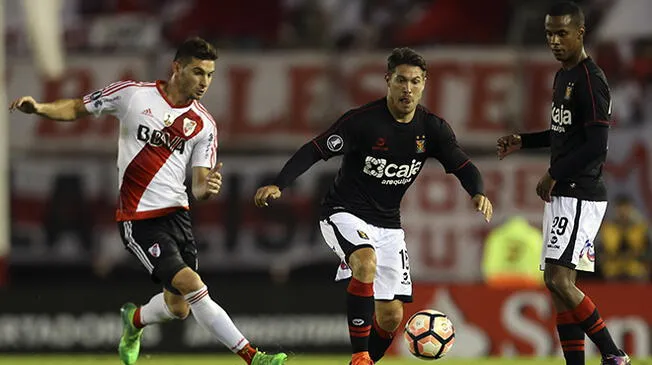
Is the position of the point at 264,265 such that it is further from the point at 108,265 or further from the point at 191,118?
the point at 191,118

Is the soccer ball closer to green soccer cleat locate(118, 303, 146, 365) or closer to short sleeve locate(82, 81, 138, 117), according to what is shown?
green soccer cleat locate(118, 303, 146, 365)

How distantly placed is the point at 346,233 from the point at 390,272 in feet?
1.34

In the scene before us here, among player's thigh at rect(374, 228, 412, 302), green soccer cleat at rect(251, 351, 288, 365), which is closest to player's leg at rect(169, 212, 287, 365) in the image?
green soccer cleat at rect(251, 351, 288, 365)

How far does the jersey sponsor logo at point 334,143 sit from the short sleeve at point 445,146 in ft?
1.92

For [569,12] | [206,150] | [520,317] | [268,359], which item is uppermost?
[569,12]

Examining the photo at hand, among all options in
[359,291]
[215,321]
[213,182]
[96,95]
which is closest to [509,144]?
[359,291]

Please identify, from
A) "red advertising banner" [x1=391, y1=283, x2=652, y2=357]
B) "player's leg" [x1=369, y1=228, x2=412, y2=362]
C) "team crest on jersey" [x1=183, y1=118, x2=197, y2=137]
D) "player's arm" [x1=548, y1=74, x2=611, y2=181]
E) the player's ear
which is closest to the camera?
"player's arm" [x1=548, y1=74, x2=611, y2=181]

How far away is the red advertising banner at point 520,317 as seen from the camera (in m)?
12.5

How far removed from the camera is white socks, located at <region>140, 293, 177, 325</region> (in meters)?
9.11

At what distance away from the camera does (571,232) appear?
A: 316 inches

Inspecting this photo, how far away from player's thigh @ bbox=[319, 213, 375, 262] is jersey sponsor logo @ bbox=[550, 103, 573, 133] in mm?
1297

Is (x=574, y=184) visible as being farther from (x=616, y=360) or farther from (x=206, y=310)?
(x=206, y=310)

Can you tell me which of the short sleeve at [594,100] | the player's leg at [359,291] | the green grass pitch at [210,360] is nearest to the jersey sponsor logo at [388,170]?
the player's leg at [359,291]

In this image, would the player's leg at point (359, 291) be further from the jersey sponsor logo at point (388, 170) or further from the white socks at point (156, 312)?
the white socks at point (156, 312)
